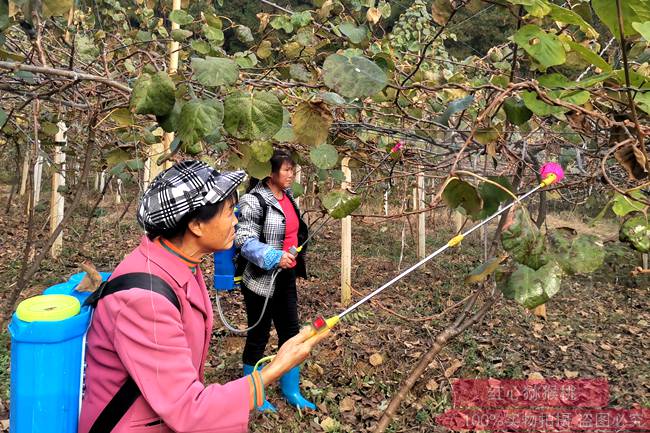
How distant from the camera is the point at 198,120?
102cm

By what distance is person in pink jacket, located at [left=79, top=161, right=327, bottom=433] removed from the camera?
108 centimetres

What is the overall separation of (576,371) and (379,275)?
8.21 feet

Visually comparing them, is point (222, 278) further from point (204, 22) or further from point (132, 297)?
point (132, 297)

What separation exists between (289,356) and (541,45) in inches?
35.4

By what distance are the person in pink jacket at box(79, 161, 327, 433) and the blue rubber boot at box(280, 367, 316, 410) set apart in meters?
1.70

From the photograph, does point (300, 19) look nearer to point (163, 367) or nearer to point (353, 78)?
point (353, 78)

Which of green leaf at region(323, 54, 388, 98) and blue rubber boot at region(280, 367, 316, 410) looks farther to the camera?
blue rubber boot at region(280, 367, 316, 410)

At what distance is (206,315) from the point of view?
4.40 feet

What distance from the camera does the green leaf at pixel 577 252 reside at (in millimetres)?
956

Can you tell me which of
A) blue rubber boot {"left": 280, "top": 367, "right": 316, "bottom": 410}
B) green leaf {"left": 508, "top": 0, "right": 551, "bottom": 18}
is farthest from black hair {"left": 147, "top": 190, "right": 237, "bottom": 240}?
blue rubber boot {"left": 280, "top": 367, "right": 316, "bottom": 410}

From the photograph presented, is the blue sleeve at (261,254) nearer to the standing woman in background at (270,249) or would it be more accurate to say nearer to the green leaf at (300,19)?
the standing woman in background at (270,249)

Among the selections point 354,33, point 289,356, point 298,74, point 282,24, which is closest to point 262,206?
point 282,24

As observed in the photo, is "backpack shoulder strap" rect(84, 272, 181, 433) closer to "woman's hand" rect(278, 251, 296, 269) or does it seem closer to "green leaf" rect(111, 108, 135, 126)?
"green leaf" rect(111, 108, 135, 126)

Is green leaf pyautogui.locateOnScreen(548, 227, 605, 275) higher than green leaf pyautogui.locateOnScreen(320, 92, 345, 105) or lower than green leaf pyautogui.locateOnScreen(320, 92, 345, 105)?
lower
